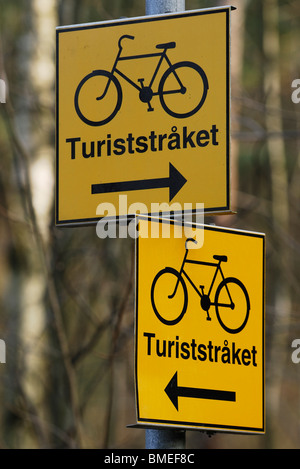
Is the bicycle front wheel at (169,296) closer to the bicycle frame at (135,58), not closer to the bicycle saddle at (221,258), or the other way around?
the bicycle saddle at (221,258)

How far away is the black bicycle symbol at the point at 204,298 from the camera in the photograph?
3.97 m

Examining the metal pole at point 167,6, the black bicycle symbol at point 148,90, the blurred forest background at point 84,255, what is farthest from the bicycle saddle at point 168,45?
the blurred forest background at point 84,255

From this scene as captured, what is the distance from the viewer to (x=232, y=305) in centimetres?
417

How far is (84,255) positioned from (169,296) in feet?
25.3

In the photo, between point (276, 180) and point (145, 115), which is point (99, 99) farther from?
point (276, 180)

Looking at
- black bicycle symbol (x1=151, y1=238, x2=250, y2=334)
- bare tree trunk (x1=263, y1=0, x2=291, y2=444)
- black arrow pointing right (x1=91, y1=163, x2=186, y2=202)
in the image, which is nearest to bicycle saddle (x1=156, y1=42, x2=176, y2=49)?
black arrow pointing right (x1=91, y1=163, x2=186, y2=202)

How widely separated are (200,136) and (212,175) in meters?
0.15

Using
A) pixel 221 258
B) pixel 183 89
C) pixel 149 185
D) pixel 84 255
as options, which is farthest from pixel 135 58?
pixel 84 255

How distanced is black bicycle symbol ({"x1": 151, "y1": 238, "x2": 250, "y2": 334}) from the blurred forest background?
4.13 metres

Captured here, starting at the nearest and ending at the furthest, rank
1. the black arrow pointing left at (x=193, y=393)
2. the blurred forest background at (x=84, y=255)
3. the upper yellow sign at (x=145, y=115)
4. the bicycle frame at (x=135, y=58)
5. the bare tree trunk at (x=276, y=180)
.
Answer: the black arrow pointing left at (x=193, y=393), the upper yellow sign at (x=145, y=115), the bicycle frame at (x=135, y=58), the blurred forest background at (x=84, y=255), the bare tree trunk at (x=276, y=180)

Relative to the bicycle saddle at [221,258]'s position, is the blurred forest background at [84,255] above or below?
above

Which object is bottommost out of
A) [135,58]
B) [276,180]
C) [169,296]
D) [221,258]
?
[169,296]

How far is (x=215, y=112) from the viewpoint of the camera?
4109 mm

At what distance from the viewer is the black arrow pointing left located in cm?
389
